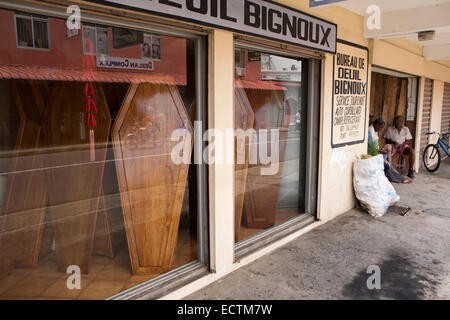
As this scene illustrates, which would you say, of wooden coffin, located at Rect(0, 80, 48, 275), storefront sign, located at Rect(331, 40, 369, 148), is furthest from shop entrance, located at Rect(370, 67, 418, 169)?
wooden coffin, located at Rect(0, 80, 48, 275)

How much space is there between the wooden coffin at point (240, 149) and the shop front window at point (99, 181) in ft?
2.04

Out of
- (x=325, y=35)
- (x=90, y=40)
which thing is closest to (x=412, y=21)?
(x=325, y=35)

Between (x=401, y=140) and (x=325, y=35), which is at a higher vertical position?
(x=325, y=35)

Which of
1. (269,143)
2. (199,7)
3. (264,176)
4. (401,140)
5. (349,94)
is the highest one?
(199,7)

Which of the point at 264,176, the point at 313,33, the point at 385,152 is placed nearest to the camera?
the point at 313,33

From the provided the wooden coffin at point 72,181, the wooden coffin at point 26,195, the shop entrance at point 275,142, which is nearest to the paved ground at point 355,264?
the shop entrance at point 275,142

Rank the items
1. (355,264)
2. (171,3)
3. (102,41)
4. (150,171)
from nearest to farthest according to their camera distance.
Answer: (171,3) → (150,171) → (355,264) → (102,41)

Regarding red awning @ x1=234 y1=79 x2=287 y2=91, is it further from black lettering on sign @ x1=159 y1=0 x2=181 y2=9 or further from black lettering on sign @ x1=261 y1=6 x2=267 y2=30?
black lettering on sign @ x1=159 y1=0 x2=181 y2=9

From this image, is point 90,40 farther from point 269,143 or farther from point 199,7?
point 269,143

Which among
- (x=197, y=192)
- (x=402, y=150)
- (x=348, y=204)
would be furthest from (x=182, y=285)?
(x=402, y=150)

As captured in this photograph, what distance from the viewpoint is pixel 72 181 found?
10.5 ft

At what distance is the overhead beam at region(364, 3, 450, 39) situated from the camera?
461 cm

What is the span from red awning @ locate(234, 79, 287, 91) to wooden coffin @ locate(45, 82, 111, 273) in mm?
1455

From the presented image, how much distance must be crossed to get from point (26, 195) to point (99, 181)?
713mm
